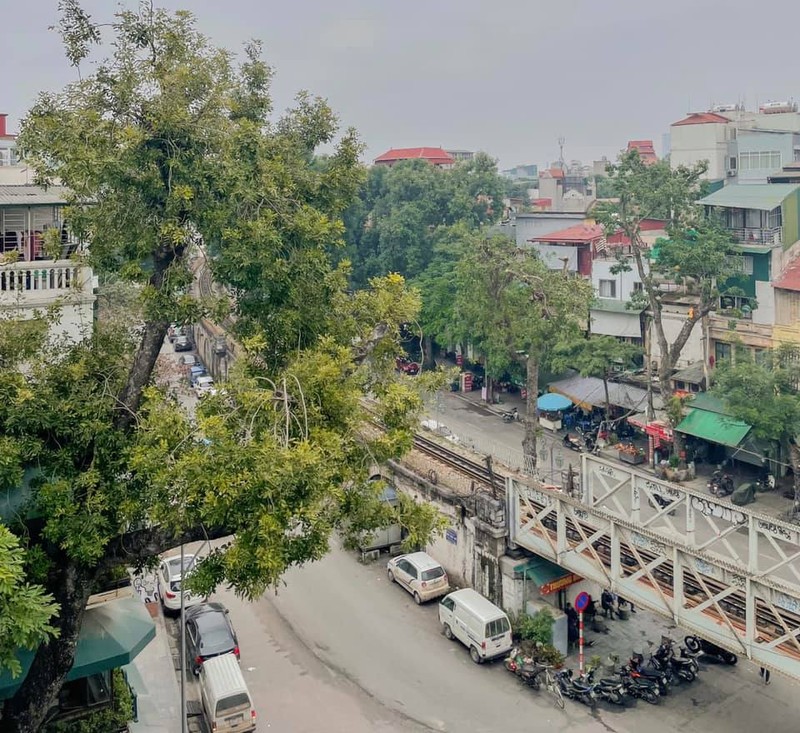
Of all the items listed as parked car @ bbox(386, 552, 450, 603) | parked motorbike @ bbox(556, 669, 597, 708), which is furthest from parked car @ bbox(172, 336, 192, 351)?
parked motorbike @ bbox(556, 669, 597, 708)

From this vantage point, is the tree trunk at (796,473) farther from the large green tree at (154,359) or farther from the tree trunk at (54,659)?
the tree trunk at (54,659)

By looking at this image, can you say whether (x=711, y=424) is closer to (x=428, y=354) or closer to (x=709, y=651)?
(x=709, y=651)

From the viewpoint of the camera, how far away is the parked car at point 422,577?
21406 millimetres

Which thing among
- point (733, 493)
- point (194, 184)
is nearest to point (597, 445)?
point (733, 493)

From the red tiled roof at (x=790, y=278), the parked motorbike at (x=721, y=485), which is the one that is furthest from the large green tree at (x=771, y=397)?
the red tiled roof at (x=790, y=278)

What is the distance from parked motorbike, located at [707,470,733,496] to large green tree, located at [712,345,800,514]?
268 centimetres

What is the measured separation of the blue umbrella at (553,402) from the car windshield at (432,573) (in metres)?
15.5

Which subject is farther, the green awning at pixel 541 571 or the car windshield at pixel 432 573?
the car windshield at pixel 432 573

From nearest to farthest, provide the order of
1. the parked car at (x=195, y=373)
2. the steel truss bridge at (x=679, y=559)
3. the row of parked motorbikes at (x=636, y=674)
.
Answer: the steel truss bridge at (x=679, y=559) < the row of parked motorbikes at (x=636, y=674) < the parked car at (x=195, y=373)

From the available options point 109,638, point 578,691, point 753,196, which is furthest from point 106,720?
point 753,196

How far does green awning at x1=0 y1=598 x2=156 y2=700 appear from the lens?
44.4 ft

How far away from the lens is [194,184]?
38.5ft

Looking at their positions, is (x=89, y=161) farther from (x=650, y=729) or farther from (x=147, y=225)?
(x=650, y=729)

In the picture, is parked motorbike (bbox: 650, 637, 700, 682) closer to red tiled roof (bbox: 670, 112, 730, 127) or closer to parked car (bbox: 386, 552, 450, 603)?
parked car (bbox: 386, 552, 450, 603)
